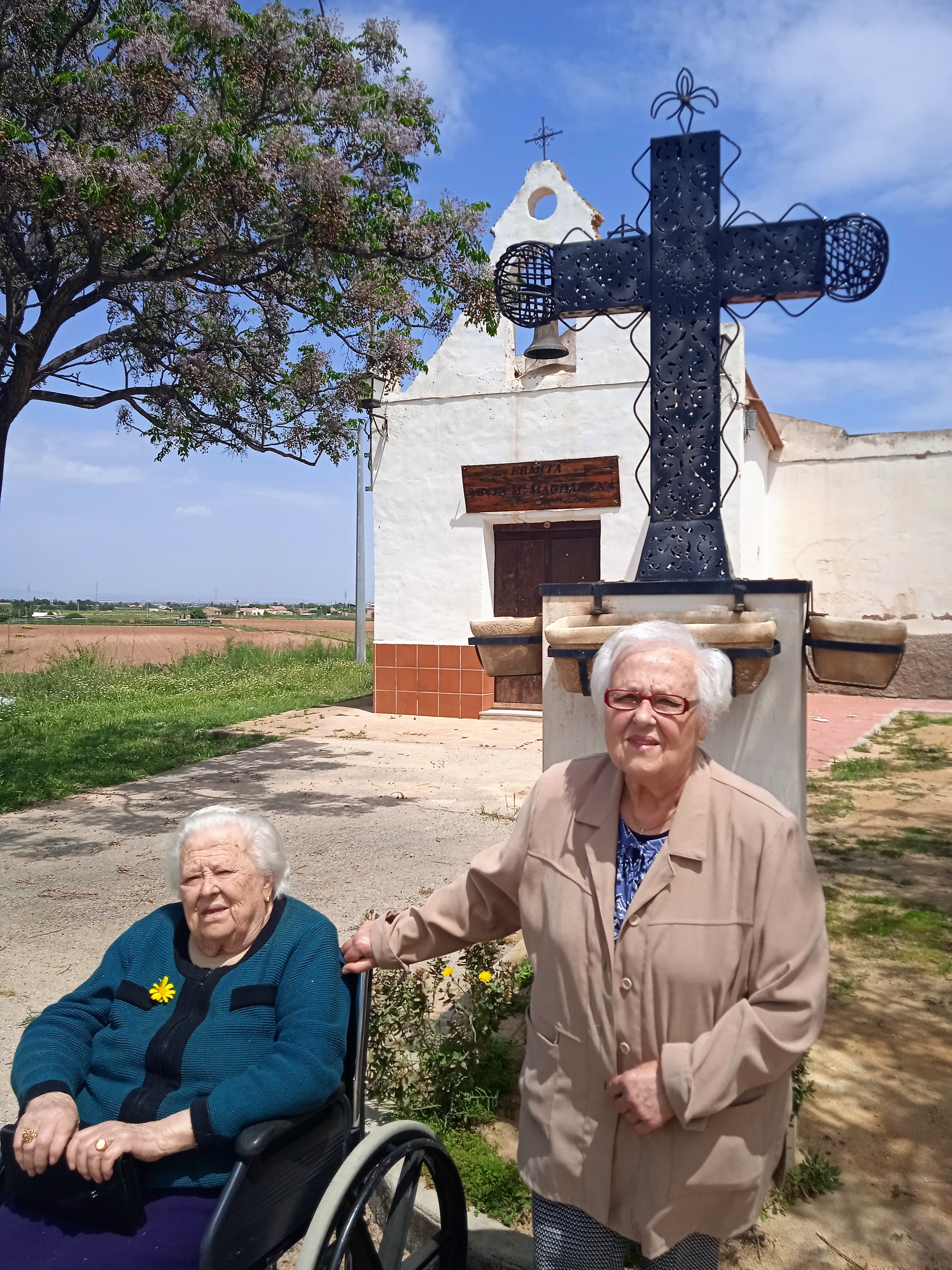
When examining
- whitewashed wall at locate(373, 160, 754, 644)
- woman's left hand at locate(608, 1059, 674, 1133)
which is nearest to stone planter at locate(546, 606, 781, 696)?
woman's left hand at locate(608, 1059, 674, 1133)

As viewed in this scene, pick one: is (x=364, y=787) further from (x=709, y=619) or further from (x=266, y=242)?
(x=709, y=619)

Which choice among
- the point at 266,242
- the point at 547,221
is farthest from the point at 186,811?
the point at 547,221

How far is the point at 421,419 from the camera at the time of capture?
11953 millimetres

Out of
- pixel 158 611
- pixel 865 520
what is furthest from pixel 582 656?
pixel 158 611

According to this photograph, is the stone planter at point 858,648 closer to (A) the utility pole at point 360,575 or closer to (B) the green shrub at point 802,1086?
(B) the green shrub at point 802,1086

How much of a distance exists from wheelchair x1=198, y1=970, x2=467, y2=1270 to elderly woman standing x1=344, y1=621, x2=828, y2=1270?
0.32 m

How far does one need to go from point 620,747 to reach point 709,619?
2.57 ft

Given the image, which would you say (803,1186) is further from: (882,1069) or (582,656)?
(582,656)

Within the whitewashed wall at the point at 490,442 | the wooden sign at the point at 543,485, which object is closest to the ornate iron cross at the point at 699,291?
the whitewashed wall at the point at 490,442

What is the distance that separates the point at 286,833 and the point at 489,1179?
408 cm

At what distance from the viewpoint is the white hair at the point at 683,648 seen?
1.89 meters

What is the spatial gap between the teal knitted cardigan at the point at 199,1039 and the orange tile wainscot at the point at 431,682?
30.9 ft

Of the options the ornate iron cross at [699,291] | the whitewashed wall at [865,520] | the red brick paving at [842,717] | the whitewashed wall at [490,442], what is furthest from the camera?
the whitewashed wall at [865,520]

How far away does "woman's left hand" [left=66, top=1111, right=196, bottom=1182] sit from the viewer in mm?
1831
